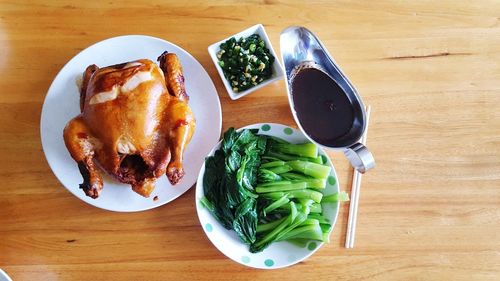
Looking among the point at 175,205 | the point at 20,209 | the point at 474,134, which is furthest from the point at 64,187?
the point at 474,134

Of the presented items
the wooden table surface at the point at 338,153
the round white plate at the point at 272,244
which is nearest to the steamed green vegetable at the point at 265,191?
the round white plate at the point at 272,244

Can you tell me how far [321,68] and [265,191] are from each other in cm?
46

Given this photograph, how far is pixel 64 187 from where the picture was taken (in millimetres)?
1731

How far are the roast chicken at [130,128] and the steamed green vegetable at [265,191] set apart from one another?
0.49 ft

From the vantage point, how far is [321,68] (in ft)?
5.46

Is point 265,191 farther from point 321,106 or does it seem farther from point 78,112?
point 78,112

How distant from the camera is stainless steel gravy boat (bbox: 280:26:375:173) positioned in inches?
62.6

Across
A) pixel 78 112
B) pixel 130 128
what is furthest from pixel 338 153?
pixel 78 112

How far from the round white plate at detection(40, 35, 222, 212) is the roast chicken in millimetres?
98

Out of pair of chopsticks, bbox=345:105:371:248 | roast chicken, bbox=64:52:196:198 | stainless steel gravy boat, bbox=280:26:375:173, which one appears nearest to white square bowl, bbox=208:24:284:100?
stainless steel gravy boat, bbox=280:26:375:173

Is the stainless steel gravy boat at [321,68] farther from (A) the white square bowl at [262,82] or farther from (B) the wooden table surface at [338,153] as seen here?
(B) the wooden table surface at [338,153]

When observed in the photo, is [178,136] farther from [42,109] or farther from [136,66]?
[42,109]

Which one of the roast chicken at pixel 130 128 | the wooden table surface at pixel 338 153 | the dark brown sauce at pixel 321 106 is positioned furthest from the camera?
the wooden table surface at pixel 338 153

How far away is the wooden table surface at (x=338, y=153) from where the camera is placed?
5.63 feet
